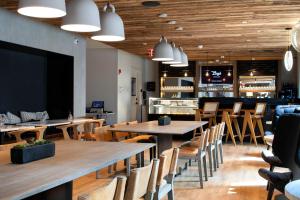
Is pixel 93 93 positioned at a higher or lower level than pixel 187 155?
higher

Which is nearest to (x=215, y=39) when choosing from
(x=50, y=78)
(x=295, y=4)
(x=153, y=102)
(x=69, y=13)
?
(x=153, y=102)

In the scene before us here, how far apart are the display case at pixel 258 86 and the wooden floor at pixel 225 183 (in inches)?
349

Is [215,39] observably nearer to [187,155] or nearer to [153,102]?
[153,102]

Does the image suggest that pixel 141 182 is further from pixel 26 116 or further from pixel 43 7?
pixel 26 116

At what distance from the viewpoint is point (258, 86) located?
51.4ft

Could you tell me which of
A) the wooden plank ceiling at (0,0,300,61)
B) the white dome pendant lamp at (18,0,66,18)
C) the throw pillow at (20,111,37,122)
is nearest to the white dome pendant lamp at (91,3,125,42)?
the white dome pendant lamp at (18,0,66,18)

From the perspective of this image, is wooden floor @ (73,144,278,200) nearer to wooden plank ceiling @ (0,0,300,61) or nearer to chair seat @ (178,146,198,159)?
chair seat @ (178,146,198,159)

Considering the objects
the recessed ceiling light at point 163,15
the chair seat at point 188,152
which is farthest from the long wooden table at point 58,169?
the recessed ceiling light at point 163,15

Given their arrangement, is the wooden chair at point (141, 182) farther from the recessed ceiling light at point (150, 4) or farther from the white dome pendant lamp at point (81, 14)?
the recessed ceiling light at point (150, 4)

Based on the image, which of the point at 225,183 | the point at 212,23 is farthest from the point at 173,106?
the point at 225,183

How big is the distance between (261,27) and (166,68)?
8150mm

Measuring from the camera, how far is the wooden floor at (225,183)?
4.71m

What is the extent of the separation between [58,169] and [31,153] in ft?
1.25

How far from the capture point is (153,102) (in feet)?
36.9
